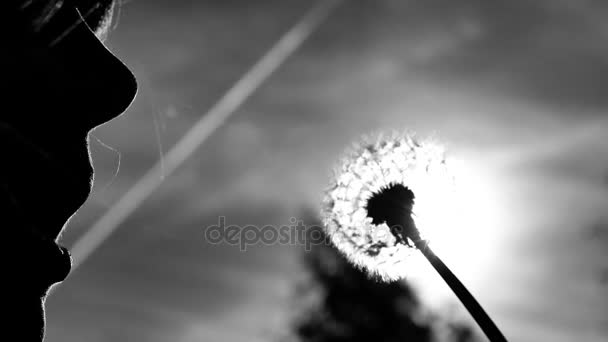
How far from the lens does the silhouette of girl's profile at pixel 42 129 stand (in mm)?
1924

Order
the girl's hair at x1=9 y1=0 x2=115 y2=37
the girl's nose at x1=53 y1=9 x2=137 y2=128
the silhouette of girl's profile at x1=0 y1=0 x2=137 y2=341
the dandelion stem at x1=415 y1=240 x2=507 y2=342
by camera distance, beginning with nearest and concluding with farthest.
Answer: the dandelion stem at x1=415 y1=240 x2=507 y2=342
the silhouette of girl's profile at x1=0 y1=0 x2=137 y2=341
the girl's hair at x1=9 y1=0 x2=115 y2=37
the girl's nose at x1=53 y1=9 x2=137 y2=128

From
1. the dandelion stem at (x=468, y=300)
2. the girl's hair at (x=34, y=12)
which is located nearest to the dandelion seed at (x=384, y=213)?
the dandelion stem at (x=468, y=300)

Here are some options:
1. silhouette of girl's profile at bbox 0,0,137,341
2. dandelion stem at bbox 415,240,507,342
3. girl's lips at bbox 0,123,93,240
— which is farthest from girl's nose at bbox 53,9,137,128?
dandelion stem at bbox 415,240,507,342

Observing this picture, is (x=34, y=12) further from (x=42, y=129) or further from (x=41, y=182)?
(x=41, y=182)

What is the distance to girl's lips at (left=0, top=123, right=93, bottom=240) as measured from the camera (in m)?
1.95

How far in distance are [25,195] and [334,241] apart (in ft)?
9.24

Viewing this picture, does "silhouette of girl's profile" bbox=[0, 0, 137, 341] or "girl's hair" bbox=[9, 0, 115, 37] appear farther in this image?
"girl's hair" bbox=[9, 0, 115, 37]

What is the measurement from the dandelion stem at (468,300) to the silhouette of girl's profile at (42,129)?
62.3 inches

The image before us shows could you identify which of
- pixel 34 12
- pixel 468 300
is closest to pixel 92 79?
pixel 34 12

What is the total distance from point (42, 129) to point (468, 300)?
6.56 feet

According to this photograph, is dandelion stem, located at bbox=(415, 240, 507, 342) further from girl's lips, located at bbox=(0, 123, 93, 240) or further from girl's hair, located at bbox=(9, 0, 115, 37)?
girl's hair, located at bbox=(9, 0, 115, 37)

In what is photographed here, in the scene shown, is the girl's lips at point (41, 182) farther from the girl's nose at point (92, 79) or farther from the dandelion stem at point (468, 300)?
the dandelion stem at point (468, 300)

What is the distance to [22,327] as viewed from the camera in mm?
1933

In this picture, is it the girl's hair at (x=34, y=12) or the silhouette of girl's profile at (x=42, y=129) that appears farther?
the girl's hair at (x=34, y=12)
